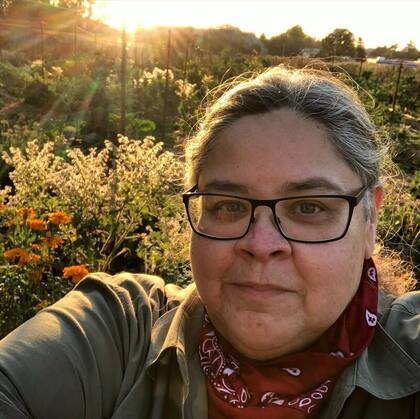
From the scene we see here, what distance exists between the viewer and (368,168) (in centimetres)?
160

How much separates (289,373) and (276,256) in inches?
13.7

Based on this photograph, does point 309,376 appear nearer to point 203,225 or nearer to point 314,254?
point 314,254

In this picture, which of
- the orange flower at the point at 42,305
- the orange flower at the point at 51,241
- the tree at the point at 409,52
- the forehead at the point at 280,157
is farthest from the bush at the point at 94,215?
the tree at the point at 409,52

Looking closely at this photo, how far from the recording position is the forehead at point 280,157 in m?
1.46

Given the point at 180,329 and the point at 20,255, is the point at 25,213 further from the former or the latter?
Result: the point at 180,329

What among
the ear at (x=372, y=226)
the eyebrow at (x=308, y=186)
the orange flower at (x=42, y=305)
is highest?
the eyebrow at (x=308, y=186)

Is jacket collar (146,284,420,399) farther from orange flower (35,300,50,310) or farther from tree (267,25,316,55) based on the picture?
tree (267,25,316,55)

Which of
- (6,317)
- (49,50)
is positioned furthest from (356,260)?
(49,50)

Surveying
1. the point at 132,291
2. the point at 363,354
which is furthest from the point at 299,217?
the point at 132,291

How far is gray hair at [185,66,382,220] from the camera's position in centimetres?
157

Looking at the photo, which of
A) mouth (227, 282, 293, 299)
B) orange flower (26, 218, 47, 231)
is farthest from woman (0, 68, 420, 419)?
orange flower (26, 218, 47, 231)

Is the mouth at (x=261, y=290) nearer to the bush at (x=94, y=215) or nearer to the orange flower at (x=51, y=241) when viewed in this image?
the bush at (x=94, y=215)

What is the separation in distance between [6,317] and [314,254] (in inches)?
85.7

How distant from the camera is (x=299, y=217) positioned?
1.46 m
